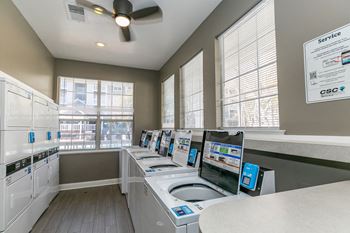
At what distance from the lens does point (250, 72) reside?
1.84 m

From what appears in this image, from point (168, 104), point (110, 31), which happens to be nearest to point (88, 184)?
point (168, 104)

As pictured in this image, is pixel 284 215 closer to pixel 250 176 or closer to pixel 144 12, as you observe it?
pixel 250 176

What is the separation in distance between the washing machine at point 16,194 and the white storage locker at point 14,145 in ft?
0.19

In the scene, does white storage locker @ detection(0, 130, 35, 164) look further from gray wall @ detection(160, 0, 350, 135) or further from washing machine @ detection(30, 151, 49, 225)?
gray wall @ detection(160, 0, 350, 135)

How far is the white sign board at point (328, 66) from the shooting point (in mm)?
1033

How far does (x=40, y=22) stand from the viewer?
8.54 ft

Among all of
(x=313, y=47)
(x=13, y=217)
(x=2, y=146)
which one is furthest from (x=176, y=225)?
(x=13, y=217)

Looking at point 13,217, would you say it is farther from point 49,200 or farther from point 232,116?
point 232,116

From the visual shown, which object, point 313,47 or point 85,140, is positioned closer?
point 313,47

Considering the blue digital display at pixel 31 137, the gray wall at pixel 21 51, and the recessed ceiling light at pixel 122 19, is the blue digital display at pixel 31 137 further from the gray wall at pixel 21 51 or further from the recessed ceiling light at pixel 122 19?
the recessed ceiling light at pixel 122 19

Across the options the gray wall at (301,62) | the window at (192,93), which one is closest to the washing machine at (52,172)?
the window at (192,93)

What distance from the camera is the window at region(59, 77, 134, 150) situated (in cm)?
398

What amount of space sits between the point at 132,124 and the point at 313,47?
155 inches

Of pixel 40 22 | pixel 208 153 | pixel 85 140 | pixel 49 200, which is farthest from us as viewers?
pixel 85 140
